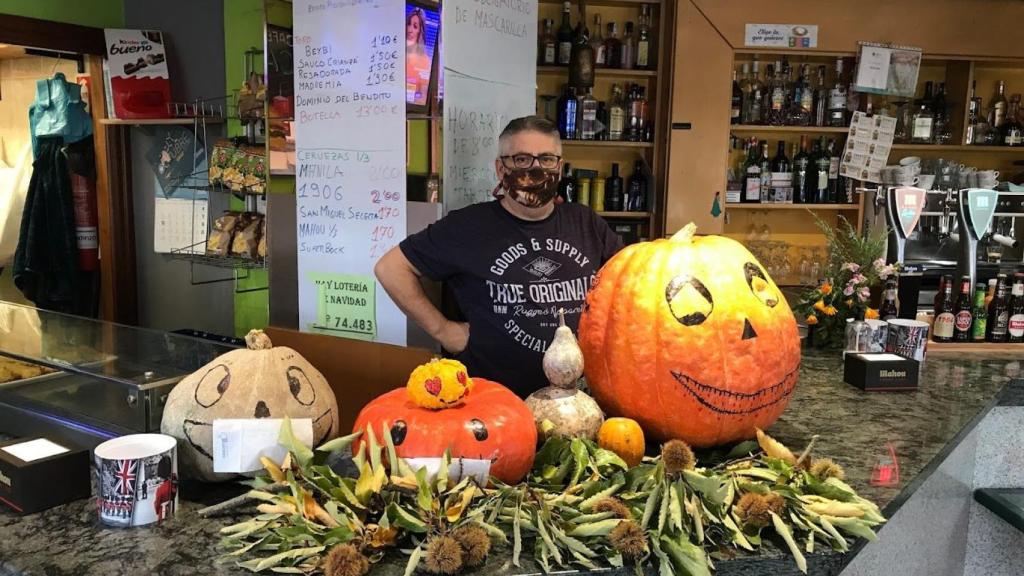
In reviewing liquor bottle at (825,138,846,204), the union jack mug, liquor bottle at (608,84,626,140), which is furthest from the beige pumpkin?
liquor bottle at (825,138,846,204)

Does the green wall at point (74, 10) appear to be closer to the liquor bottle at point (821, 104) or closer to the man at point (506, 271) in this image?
the man at point (506, 271)

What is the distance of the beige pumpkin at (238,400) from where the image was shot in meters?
1.33

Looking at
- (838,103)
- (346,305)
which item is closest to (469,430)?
(346,305)

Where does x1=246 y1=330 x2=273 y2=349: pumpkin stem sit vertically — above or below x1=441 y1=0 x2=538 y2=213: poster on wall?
below

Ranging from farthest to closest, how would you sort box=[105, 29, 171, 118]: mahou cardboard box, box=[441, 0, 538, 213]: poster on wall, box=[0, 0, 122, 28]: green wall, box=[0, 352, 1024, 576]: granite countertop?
box=[105, 29, 171, 118]: mahou cardboard box, box=[0, 0, 122, 28]: green wall, box=[441, 0, 538, 213]: poster on wall, box=[0, 352, 1024, 576]: granite countertop

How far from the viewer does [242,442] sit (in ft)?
4.18

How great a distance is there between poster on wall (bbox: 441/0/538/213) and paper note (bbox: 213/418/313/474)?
1.41 m

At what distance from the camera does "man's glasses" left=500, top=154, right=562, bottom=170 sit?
2.39m

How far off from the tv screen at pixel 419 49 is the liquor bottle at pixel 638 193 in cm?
297

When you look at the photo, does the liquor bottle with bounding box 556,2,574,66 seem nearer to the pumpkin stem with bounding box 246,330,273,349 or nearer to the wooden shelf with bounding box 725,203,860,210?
the wooden shelf with bounding box 725,203,860,210

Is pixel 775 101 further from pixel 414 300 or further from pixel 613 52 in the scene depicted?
pixel 414 300

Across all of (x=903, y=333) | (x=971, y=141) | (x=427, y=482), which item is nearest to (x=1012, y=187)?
(x=971, y=141)

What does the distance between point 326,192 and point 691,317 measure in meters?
1.63

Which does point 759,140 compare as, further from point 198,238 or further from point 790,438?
point 790,438
